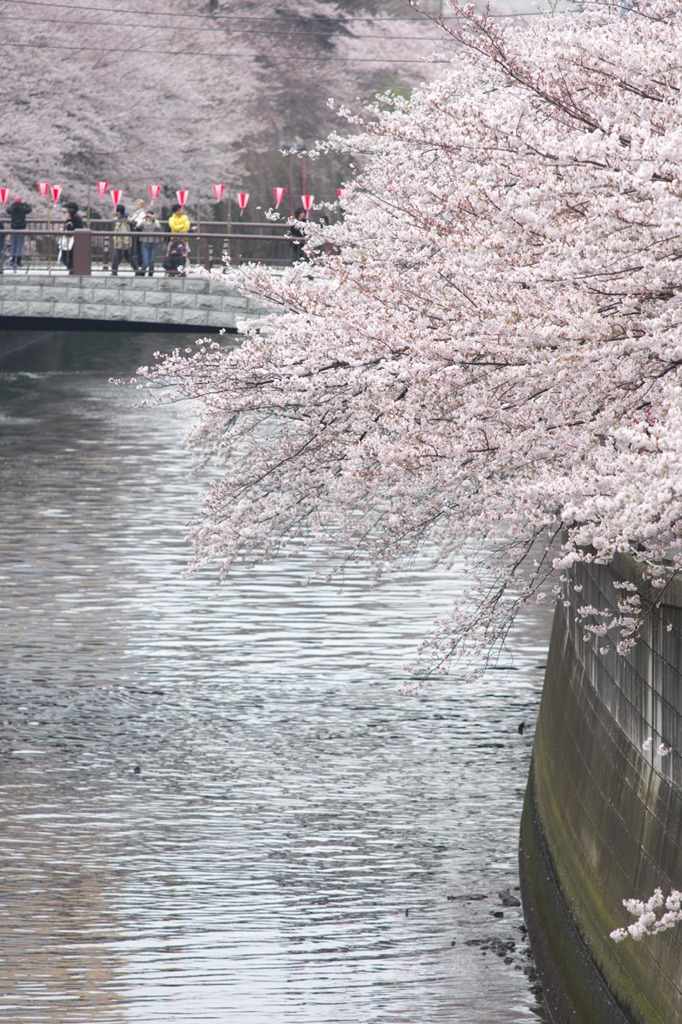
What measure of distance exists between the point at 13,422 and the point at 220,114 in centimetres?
3082

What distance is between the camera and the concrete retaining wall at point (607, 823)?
8906 millimetres

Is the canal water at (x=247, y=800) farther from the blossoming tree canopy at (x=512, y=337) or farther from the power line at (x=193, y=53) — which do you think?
the power line at (x=193, y=53)

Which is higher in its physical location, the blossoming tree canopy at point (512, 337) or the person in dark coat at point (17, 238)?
the blossoming tree canopy at point (512, 337)

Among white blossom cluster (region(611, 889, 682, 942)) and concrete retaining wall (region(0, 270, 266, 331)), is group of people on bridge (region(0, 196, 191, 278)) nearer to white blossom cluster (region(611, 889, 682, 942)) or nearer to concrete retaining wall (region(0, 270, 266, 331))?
concrete retaining wall (region(0, 270, 266, 331))

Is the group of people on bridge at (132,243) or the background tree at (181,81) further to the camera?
the background tree at (181,81)

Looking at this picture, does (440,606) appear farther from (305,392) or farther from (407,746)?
(305,392)

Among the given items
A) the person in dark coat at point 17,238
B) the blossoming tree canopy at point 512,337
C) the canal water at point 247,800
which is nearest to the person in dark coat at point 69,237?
the person in dark coat at point 17,238

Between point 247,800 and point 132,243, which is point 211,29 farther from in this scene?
point 247,800

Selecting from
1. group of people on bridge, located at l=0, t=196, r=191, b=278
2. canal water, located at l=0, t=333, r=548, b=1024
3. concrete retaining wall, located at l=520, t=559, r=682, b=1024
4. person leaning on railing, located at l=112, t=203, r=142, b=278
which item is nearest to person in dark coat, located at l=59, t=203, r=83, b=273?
group of people on bridge, located at l=0, t=196, r=191, b=278

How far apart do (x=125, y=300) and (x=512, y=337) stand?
30900 millimetres

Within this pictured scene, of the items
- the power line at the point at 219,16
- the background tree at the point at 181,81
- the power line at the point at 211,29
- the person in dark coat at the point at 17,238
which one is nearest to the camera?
the person in dark coat at the point at 17,238

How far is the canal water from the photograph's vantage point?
39.7ft

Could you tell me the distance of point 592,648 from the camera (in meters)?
12.2

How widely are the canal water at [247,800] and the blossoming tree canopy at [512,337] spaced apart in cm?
224
